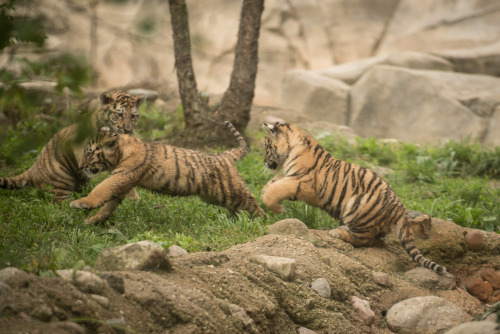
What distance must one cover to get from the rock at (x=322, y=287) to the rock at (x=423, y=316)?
61 cm

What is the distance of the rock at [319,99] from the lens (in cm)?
1255

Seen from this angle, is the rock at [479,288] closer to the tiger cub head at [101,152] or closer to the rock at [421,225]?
the rock at [421,225]

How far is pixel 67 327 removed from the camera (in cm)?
269

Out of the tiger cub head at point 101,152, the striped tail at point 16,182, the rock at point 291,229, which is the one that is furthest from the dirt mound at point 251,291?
the striped tail at point 16,182

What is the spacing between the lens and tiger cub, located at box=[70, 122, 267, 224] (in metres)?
5.11

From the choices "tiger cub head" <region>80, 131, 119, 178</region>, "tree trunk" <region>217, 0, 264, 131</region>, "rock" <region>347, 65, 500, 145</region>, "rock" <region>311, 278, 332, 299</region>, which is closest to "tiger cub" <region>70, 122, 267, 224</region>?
"tiger cub head" <region>80, 131, 119, 178</region>

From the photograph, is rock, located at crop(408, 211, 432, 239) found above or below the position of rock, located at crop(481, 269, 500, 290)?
above

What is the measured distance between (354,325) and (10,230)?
288cm

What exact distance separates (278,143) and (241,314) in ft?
8.74

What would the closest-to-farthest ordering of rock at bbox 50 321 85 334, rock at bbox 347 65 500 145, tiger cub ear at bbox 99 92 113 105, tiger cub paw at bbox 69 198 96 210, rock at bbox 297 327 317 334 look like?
rock at bbox 50 321 85 334
rock at bbox 297 327 317 334
tiger cub paw at bbox 69 198 96 210
tiger cub ear at bbox 99 92 113 105
rock at bbox 347 65 500 145

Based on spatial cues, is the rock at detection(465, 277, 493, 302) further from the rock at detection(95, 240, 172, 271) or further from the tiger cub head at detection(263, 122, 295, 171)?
the rock at detection(95, 240, 172, 271)

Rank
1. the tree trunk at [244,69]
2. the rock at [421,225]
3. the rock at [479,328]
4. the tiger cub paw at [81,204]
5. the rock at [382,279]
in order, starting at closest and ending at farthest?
1. the rock at [479,328]
2. the rock at [382,279]
3. the tiger cub paw at [81,204]
4. the rock at [421,225]
5. the tree trunk at [244,69]

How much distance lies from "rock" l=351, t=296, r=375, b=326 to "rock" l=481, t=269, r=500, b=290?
1.66 metres

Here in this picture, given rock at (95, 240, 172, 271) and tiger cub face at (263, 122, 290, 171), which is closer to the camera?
rock at (95, 240, 172, 271)
